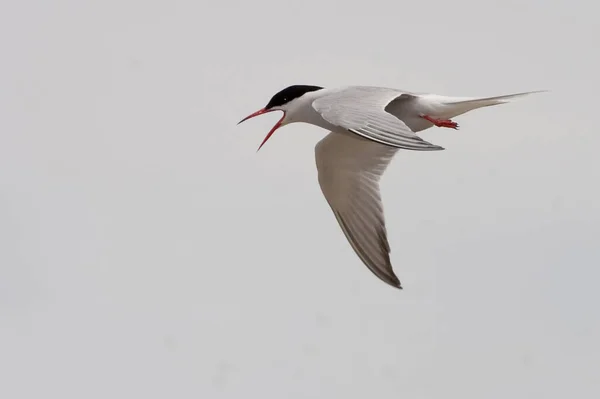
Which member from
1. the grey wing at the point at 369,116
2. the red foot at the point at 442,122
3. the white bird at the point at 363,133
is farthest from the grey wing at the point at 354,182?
the grey wing at the point at 369,116

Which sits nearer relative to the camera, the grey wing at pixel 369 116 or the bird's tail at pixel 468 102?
the grey wing at pixel 369 116

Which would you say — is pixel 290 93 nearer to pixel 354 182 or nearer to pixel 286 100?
pixel 286 100

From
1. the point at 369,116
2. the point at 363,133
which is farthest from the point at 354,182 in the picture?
the point at 363,133

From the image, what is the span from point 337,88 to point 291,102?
2.00ft

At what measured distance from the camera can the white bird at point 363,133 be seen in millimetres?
12680

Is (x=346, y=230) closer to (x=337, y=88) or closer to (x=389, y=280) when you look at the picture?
(x=389, y=280)

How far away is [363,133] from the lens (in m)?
12.2

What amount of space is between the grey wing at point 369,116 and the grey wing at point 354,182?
1.72 m

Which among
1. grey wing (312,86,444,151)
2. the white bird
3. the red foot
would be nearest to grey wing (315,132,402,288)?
the white bird

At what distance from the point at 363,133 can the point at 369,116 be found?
0.59 meters

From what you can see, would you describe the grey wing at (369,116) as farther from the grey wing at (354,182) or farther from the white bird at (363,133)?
the grey wing at (354,182)

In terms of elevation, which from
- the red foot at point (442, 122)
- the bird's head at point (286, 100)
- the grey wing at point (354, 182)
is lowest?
the grey wing at point (354, 182)

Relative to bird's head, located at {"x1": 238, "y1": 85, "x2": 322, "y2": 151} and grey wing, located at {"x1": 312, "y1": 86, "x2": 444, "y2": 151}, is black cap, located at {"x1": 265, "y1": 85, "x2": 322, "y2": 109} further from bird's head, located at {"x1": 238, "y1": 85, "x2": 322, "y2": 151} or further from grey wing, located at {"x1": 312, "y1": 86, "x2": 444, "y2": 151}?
grey wing, located at {"x1": 312, "y1": 86, "x2": 444, "y2": 151}

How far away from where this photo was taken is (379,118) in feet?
41.7
